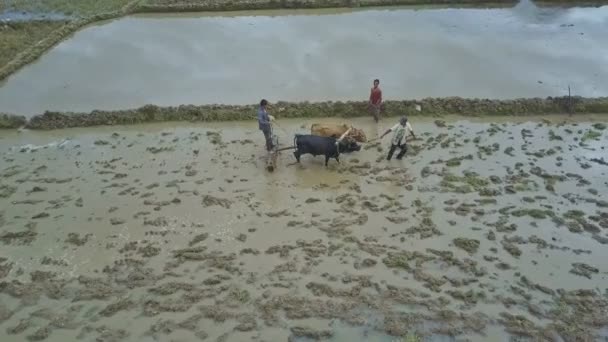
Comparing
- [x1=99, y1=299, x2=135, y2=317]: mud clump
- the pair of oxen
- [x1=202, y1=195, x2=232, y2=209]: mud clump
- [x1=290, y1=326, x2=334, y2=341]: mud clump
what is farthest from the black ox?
[x1=99, y1=299, x2=135, y2=317]: mud clump

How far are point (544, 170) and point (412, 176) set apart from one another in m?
2.14

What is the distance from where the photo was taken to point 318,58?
12.2 m

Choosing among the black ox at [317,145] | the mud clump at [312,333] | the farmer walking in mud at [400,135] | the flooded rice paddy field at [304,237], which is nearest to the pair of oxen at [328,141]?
the black ox at [317,145]

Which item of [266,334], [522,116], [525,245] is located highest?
[522,116]

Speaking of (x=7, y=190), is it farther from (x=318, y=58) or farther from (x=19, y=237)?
(x=318, y=58)

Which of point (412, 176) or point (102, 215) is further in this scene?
point (412, 176)

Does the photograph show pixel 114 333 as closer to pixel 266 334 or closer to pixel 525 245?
pixel 266 334

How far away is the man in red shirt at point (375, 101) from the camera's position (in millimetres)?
9570

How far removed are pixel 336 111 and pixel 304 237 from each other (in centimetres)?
372

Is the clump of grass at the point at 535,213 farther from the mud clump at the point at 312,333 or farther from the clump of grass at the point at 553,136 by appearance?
the mud clump at the point at 312,333

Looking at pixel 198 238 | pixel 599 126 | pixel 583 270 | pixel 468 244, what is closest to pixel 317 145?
pixel 198 238

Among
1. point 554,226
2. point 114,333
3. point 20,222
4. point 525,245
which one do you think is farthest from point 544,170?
point 20,222

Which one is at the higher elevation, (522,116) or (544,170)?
(522,116)

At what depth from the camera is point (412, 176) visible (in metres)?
8.26
